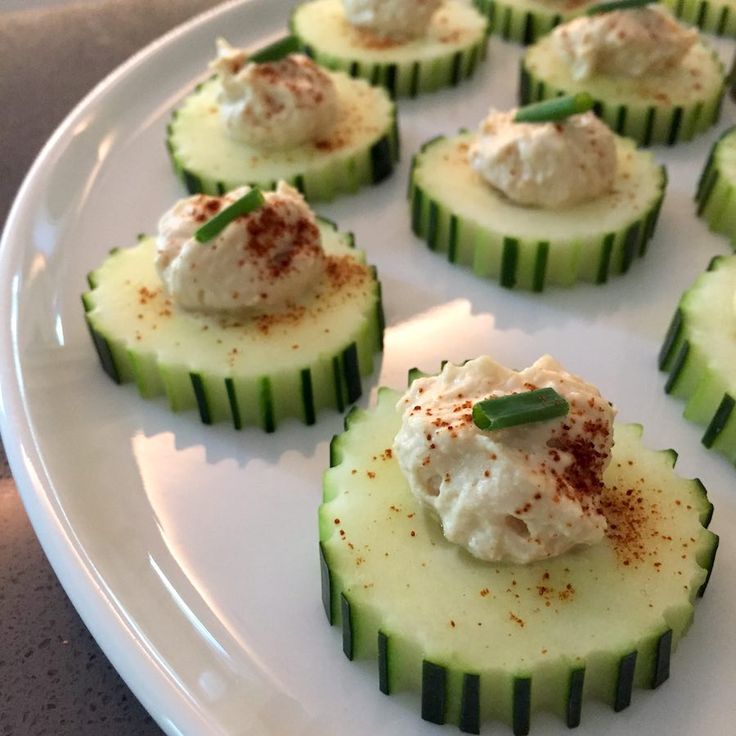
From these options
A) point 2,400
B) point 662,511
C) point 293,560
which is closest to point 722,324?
point 662,511

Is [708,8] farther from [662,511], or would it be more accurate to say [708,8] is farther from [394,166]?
[662,511]

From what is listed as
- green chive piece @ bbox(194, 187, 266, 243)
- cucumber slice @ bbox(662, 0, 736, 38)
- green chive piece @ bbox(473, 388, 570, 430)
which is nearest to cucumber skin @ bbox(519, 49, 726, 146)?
cucumber slice @ bbox(662, 0, 736, 38)

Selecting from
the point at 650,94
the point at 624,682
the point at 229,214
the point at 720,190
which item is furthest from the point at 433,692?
the point at 650,94

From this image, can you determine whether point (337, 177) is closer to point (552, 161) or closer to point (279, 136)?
point (279, 136)

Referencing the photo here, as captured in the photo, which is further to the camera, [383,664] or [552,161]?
[552,161]

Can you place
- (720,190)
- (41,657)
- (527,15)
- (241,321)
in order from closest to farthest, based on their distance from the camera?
(41,657), (241,321), (720,190), (527,15)

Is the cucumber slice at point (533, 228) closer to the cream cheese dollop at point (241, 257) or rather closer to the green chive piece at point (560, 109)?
the green chive piece at point (560, 109)
